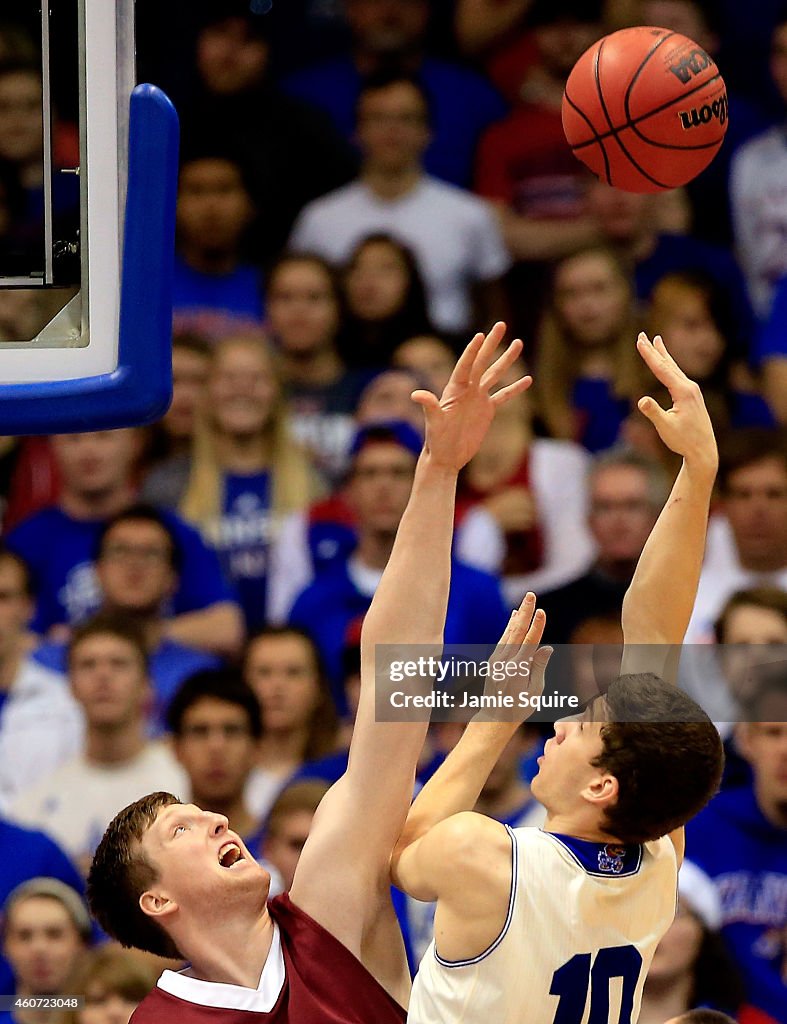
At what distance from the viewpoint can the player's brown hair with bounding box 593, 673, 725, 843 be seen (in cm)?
255

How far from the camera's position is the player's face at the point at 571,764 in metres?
2.62

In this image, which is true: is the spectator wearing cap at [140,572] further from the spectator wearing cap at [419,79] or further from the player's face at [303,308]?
the spectator wearing cap at [419,79]

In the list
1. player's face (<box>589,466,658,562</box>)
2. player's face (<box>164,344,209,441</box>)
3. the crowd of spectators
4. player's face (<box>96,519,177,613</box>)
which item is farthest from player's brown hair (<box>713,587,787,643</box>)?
player's face (<box>164,344,209,441</box>)

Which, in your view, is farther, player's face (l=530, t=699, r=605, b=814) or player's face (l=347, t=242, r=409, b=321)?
player's face (l=347, t=242, r=409, b=321)

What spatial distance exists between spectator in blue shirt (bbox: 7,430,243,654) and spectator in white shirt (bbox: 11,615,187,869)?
9.1 inches

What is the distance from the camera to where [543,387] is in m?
5.55

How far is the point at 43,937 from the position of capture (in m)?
4.39

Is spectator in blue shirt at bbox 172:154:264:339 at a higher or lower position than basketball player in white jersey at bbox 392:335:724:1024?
higher

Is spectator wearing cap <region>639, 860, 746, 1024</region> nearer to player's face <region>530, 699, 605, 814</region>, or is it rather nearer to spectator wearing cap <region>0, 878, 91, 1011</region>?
spectator wearing cap <region>0, 878, 91, 1011</region>

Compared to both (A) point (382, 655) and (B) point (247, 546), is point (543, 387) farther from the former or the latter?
(A) point (382, 655)

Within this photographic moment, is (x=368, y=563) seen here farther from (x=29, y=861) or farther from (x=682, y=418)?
(x=682, y=418)

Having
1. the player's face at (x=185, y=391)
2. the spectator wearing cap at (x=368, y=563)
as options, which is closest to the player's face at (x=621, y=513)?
the spectator wearing cap at (x=368, y=563)

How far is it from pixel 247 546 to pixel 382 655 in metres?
2.70

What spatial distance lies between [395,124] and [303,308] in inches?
29.5
